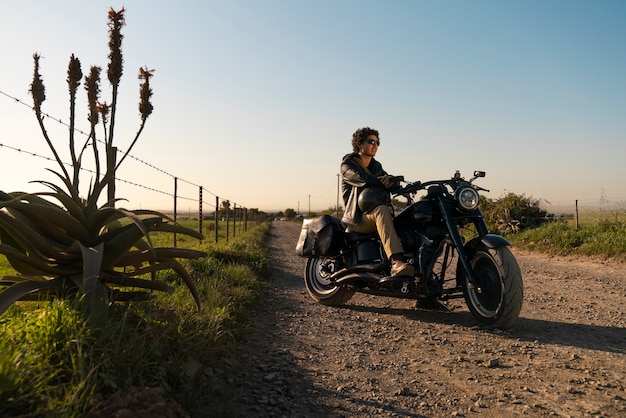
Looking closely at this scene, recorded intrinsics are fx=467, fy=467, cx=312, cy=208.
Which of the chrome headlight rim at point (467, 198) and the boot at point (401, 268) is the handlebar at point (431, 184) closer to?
the chrome headlight rim at point (467, 198)

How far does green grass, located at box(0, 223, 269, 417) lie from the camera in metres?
1.68

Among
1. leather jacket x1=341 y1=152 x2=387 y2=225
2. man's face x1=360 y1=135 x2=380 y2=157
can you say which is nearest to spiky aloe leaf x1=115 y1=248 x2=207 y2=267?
leather jacket x1=341 y1=152 x2=387 y2=225

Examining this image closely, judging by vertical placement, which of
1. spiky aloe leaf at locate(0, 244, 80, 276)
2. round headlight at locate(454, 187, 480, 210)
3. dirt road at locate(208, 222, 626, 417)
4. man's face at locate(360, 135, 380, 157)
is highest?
man's face at locate(360, 135, 380, 157)

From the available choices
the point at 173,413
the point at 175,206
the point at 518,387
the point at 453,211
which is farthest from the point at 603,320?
the point at 175,206

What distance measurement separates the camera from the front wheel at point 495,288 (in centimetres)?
393

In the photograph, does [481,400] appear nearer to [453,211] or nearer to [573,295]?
[453,211]

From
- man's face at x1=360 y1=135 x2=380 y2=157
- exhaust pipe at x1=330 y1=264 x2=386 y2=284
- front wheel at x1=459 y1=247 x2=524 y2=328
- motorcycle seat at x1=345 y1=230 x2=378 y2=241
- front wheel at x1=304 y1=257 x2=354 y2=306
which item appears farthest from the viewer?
man's face at x1=360 y1=135 x2=380 y2=157

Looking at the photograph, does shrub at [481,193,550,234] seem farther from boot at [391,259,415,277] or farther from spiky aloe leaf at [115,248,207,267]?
spiky aloe leaf at [115,248,207,267]

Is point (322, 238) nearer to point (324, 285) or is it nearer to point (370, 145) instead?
point (324, 285)

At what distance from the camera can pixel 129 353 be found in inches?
85.8

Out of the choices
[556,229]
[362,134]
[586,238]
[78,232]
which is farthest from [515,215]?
[78,232]

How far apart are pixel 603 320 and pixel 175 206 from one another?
6677 mm

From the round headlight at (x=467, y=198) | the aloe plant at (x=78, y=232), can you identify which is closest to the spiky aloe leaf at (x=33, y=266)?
the aloe plant at (x=78, y=232)

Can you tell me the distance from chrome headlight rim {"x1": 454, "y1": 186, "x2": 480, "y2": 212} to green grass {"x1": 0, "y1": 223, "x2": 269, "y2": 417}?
248cm
